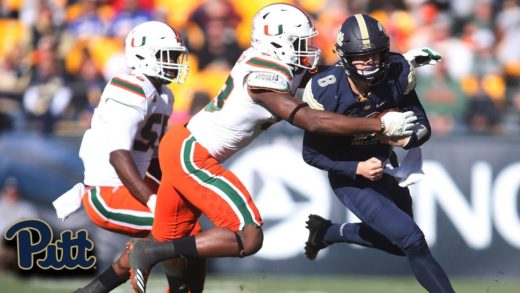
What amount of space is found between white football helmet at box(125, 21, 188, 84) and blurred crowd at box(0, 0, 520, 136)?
11.2 ft

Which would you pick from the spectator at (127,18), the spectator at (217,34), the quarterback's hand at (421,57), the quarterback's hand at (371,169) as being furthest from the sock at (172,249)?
the spectator at (127,18)

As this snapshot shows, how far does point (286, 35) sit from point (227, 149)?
0.77 meters

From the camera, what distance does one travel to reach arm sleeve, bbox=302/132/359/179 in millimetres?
6055

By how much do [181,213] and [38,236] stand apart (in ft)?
7.55

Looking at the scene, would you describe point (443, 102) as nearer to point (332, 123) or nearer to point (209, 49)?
point (209, 49)

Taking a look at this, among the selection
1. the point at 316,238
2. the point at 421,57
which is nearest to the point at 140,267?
the point at 316,238

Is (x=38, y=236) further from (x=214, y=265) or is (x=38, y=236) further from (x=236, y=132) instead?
(x=236, y=132)

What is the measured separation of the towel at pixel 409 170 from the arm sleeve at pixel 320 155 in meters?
0.35

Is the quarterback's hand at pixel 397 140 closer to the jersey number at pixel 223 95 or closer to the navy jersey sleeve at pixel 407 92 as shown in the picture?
the navy jersey sleeve at pixel 407 92

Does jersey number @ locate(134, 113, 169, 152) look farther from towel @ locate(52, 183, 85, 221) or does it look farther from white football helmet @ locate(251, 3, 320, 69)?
white football helmet @ locate(251, 3, 320, 69)

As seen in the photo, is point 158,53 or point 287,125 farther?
point 287,125

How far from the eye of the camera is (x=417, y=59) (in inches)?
242

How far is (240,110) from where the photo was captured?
6.00m

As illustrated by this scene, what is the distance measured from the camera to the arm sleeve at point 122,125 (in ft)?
21.4
